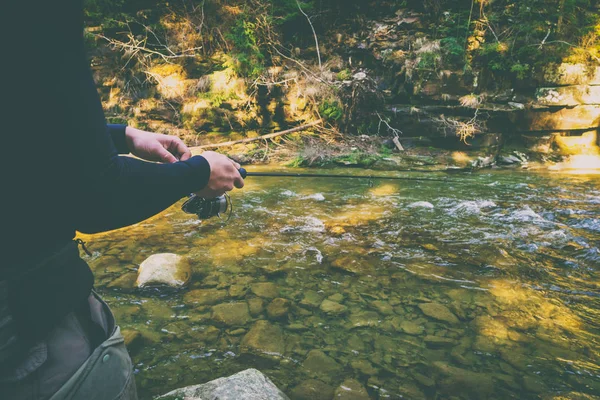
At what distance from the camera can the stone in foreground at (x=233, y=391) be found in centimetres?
177

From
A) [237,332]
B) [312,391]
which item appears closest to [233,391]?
[312,391]

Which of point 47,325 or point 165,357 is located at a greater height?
point 47,325

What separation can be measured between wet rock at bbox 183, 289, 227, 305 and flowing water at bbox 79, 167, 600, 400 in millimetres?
17

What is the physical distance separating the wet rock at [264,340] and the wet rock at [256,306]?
0.14 m

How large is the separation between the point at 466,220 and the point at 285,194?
3.15 metres

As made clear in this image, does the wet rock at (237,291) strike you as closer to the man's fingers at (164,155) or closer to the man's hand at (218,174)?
the man's fingers at (164,155)

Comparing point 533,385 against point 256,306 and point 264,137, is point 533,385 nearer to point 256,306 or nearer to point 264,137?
point 256,306

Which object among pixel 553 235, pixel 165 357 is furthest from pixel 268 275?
pixel 553 235

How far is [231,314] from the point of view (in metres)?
2.89

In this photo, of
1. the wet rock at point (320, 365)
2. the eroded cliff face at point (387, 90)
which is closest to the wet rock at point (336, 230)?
the wet rock at point (320, 365)

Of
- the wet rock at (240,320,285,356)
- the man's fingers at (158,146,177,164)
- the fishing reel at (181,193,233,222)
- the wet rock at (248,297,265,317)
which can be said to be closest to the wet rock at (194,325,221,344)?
the wet rock at (240,320,285,356)

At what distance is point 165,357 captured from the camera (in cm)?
241

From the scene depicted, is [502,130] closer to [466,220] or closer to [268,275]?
[466,220]

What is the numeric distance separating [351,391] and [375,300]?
1.08m
